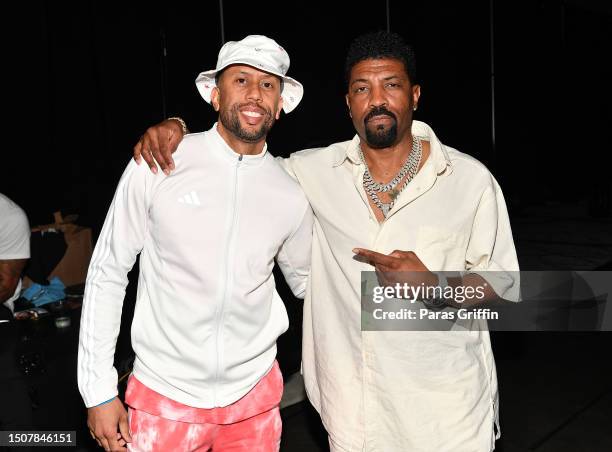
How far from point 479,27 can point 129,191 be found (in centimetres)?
897

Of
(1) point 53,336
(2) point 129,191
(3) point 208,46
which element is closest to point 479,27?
(3) point 208,46

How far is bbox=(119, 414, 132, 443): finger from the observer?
4.92ft

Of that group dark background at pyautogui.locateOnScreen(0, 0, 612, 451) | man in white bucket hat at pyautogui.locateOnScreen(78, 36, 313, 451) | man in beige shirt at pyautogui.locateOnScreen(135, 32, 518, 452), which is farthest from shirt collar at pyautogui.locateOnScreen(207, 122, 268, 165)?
dark background at pyautogui.locateOnScreen(0, 0, 612, 451)

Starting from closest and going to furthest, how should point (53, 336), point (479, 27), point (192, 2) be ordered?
1. point (53, 336)
2. point (192, 2)
3. point (479, 27)

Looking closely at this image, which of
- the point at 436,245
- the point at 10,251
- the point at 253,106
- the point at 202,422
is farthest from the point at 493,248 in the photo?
the point at 10,251

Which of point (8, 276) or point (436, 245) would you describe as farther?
point (8, 276)

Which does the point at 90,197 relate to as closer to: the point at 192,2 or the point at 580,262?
the point at 192,2

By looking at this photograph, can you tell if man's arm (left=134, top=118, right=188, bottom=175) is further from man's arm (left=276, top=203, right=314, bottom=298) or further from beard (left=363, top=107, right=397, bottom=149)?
beard (left=363, top=107, right=397, bottom=149)

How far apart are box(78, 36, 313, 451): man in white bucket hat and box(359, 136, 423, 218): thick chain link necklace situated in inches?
11.8

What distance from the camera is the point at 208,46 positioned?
16.5ft

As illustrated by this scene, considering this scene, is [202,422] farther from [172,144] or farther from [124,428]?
[172,144]

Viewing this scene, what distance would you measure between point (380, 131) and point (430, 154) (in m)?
0.16

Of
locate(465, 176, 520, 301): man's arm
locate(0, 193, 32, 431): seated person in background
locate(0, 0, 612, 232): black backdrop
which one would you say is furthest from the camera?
locate(0, 0, 612, 232): black backdrop

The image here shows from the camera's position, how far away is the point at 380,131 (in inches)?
68.0
